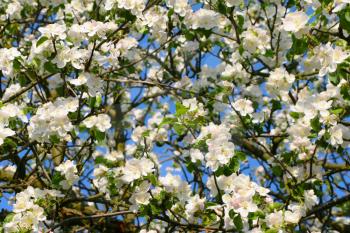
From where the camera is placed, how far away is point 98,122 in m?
3.54

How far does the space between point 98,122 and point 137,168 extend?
0.44 m

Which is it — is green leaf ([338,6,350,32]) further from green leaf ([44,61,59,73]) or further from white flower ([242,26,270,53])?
green leaf ([44,61,59,73])

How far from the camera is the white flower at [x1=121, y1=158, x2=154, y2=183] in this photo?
10.7ft

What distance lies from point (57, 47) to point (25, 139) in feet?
2.79

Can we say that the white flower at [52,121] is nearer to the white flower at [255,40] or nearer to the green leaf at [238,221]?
the green leaf at [238,221]

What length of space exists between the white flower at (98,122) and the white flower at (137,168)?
15.1 inches

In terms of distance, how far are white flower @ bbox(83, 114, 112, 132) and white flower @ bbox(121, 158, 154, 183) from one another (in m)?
0.38

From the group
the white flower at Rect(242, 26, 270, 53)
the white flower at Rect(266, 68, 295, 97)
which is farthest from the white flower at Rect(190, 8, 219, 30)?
the white flower at Rect(266, 68, 295, 97)

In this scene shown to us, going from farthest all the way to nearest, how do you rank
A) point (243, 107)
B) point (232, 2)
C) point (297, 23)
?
point (243, 107), point (232, 2), point (297, 23)

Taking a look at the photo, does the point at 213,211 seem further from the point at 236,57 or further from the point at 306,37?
the point at 236,57

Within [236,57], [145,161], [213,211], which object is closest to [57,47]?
[145,161]

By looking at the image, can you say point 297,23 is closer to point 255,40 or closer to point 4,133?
point 255,40

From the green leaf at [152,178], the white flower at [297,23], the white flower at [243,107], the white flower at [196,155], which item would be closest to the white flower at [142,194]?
the green leaf at [152,178]

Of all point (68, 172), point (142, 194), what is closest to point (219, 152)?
point (142, 194)
